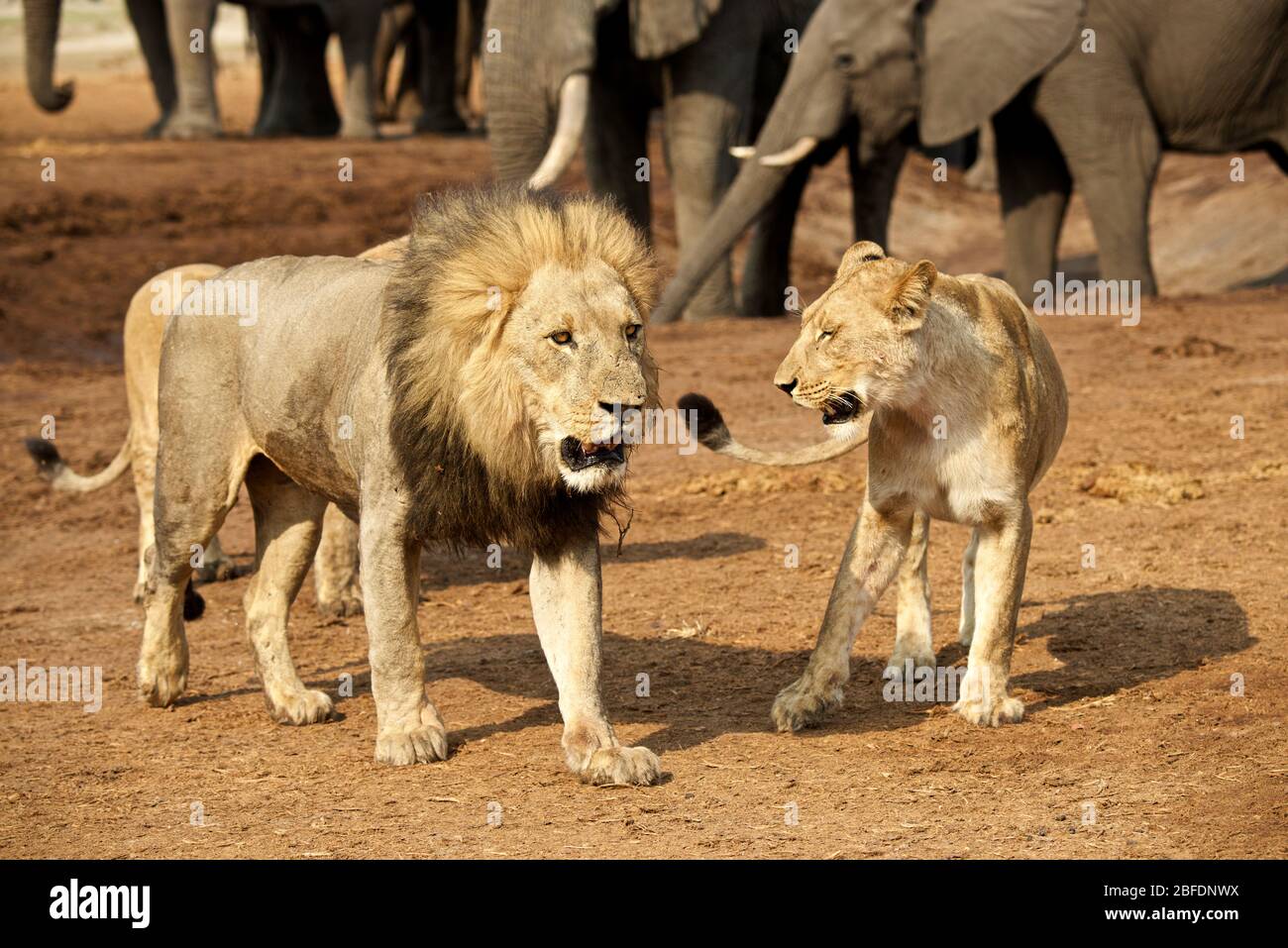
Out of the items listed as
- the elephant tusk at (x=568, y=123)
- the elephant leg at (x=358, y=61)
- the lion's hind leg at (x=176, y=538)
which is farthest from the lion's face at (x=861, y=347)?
the elephant leg at (x=358, y=61)

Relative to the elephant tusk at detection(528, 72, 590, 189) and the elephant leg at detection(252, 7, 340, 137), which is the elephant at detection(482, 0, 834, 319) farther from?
the elephant leg at detection(252, 7, 340, 137)

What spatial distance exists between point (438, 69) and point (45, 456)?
1850cm

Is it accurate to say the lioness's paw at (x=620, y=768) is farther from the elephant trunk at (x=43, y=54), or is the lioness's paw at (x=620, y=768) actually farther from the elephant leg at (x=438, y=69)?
the elephant leg at (x=438, y=69)

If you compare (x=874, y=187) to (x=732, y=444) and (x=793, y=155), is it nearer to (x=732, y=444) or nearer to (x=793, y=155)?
(x=793, y=155)

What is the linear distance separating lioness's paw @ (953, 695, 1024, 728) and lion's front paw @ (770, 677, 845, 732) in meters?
0.45

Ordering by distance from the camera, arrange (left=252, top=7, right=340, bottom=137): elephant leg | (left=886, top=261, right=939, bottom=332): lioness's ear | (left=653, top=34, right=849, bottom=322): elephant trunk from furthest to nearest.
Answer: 1. (left=252, top=7, right=340, bottom=137): elephant leg
2. (left=653, top=34, right=849, bottom=322): elephant trunk
3. (left=886, top=261, right=939, bottom=332): lioness's ear

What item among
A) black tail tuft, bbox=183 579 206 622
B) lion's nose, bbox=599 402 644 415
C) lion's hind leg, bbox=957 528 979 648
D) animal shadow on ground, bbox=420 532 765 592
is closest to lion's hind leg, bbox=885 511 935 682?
lion's hind leg, bbox=957 528 979 648

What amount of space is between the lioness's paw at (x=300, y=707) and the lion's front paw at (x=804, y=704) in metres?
1.66

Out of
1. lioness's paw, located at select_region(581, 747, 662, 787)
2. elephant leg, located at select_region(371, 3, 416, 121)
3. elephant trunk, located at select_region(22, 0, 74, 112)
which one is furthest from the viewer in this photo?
elephant leg, located at select_region(371, 3, 416, 121)

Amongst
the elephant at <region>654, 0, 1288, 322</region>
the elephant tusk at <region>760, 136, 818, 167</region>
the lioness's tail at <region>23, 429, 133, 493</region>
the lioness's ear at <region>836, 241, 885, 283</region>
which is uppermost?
the elephant at <region>654, 0, 1288, 322</region>

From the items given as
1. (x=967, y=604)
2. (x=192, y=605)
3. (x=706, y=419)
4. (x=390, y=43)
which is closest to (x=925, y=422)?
(x=706, y=419)

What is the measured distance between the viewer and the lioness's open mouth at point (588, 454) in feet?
18.7

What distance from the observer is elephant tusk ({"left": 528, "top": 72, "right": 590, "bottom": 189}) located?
1359 centimetres

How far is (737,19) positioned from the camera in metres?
15.2
